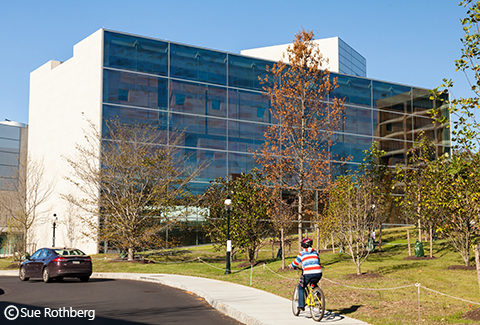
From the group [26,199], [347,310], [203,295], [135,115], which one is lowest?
[203,295]

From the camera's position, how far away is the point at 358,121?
51.7 m

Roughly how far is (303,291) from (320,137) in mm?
15663

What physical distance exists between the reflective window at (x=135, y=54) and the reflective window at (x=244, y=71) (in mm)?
6286

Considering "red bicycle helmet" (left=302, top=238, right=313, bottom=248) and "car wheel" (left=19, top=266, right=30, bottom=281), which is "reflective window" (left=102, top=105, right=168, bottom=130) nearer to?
"car wheel" (left=19, top=266, right=30, bottom=281)

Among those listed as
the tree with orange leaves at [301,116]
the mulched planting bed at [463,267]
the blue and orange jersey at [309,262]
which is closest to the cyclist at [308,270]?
the blue and orange jersey at [309,262]

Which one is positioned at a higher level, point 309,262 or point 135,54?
point 135,54

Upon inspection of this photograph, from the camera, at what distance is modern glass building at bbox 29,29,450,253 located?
40.2 meters

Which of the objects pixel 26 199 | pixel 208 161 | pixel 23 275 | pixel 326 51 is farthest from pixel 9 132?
pixel 23 275

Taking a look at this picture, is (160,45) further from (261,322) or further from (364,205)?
(261,322)

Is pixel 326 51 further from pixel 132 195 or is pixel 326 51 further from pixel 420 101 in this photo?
pixel 132 195

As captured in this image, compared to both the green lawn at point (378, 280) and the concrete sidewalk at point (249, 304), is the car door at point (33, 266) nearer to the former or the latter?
the concrete sidewalk at point (249, 304)

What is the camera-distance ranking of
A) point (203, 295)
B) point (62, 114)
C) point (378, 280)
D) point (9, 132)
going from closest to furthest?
point (203, 295), point (378, 280), point (62, 114), point (9, 132)

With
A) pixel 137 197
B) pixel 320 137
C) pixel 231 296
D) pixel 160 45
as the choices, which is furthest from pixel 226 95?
pixel 231 296

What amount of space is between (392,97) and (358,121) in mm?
5713
